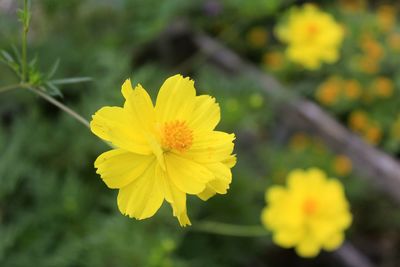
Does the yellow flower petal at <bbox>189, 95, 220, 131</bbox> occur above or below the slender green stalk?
below

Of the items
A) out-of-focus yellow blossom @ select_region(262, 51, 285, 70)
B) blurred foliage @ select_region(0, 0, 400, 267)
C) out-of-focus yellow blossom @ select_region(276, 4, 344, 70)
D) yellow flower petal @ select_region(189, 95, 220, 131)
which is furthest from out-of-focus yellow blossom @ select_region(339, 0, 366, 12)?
yellow flower petal @ select_region(189, 95, 220, 131)

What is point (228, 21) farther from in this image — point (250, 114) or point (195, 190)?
point (195, 190)

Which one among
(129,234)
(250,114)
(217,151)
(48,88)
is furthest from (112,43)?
(217,151)

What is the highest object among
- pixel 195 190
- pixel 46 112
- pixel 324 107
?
pixel 195 190

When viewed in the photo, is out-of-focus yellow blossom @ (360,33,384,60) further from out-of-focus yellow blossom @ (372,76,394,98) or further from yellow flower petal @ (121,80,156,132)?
yellow flower petal @ (121,80,156,132)

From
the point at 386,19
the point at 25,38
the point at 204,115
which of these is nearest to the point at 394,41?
the point at 386,19

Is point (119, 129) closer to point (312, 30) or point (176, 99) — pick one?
→ point (176, 99)

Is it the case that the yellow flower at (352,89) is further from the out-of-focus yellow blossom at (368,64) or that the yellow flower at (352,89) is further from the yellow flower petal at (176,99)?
the yellow flower petal at (176,99)
